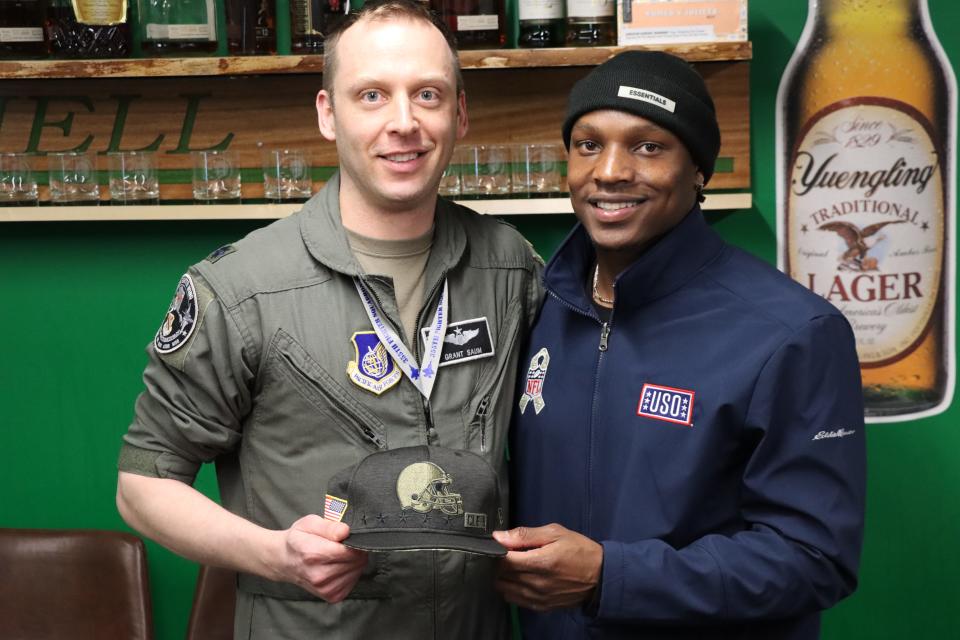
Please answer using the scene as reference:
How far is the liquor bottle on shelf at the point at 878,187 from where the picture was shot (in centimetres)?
249

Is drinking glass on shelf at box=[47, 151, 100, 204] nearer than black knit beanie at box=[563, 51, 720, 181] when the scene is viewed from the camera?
No

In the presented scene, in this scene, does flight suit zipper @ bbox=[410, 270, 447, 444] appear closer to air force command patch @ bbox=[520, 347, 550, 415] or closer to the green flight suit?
the green flight suit

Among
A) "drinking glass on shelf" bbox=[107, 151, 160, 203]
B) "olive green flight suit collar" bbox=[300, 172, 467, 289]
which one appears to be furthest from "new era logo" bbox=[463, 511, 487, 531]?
"drinking glass on shelf" bbox=[107, 151, 160, 203]

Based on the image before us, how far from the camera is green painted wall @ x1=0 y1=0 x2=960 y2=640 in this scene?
261cm

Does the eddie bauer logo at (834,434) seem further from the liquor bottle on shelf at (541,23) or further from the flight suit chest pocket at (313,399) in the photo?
the liquor bottle on shelf at (541,23)

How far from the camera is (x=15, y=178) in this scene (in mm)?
2514

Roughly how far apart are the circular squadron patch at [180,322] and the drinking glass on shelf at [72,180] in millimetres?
1105

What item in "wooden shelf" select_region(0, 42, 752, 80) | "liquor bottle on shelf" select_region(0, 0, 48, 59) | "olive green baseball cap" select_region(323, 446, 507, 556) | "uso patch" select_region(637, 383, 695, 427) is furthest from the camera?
"liquor bottle on shelf" select_region(0, 0, 48, 59)

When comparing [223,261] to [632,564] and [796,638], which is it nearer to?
[632,564]

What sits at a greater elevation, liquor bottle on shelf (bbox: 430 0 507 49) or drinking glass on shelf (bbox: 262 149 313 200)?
liquor bottle on shelf (bbox: 430 0 507 49)

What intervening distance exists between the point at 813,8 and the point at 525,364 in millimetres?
1296

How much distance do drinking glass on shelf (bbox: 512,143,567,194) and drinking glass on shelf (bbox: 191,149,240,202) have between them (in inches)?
25.5

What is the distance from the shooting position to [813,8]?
248 centimetres

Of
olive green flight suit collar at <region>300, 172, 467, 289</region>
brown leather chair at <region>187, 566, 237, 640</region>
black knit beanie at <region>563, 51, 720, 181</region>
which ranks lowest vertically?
brown leather chair at <region>187, 566, 237, 640</region>
